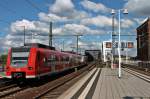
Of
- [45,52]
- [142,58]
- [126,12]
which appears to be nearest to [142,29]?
[142,58]

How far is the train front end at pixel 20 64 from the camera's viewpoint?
947 inches

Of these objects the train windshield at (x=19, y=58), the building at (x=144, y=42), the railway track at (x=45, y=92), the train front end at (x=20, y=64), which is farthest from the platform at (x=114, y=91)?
the building at (x=144, y=42)

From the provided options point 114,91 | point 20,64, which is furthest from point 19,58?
point 114,91

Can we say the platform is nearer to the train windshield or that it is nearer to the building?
the train windshield

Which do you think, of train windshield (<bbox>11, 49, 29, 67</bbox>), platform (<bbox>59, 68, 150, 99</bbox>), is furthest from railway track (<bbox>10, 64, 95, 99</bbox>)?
train windshield (<bbox>11, 49, 29, 67</bbox>)

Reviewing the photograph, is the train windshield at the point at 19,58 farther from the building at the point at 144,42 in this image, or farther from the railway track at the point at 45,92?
the building at the point at 144,42

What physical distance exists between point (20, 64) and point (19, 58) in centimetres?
47

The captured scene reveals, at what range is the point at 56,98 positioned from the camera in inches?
698

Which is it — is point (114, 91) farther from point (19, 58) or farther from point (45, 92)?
point (19, 58)

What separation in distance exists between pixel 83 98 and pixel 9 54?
32.9 ft

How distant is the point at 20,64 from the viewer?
24500mm

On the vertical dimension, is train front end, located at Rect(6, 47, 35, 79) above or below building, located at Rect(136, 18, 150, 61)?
below

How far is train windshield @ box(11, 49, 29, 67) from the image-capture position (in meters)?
24.5

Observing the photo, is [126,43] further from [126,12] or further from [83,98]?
[83,98]
